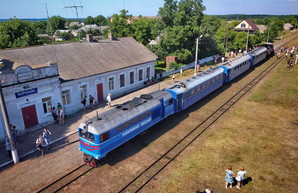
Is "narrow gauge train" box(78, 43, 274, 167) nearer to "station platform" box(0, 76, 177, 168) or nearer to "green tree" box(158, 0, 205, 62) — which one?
"station platform" box(0, 76, 177, 168)

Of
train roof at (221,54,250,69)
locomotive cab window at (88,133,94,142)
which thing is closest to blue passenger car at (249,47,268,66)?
train roof at (221,54,250,69)

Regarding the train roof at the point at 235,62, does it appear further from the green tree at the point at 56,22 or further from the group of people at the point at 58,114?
the green tree at the point at 56,22

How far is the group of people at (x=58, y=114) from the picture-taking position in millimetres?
20533

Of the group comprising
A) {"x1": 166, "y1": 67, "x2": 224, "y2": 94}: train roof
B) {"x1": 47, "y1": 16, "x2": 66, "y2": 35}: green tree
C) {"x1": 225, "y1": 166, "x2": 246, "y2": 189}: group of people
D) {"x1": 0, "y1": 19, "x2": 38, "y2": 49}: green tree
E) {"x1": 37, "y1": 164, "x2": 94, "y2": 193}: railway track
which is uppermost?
{"x1": 47, "y1": 16, "x2": 66, "y2": 35}: green tree

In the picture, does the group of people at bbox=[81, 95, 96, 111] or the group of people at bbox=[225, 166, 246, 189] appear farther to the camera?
the group of people at bbox=[81, 95, 96, 111]

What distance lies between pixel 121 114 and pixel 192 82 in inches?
445

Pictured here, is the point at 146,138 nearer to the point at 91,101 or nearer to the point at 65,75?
the point at 91,101

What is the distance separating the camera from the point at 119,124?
50.1 ft

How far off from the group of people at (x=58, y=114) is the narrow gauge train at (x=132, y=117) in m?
6.46

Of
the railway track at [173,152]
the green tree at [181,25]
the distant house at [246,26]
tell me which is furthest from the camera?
the distant house at [246,26]

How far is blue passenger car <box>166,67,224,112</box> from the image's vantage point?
21797 mm

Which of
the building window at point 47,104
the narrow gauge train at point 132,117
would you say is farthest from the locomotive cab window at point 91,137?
the building window at point 47,104

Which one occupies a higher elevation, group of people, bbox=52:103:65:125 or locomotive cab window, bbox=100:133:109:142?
locomotive cab window, bbox=100:133:109:142

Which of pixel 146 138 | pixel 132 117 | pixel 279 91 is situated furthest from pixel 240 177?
pixel 279 91
